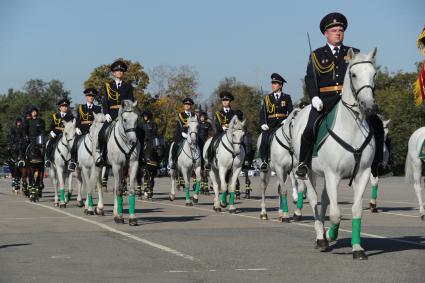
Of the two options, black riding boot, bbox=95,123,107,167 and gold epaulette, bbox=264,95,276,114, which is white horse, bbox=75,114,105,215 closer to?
black riding boot, bbox=95,123,107,167

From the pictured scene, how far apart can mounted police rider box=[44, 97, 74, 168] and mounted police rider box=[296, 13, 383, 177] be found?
1511 cm

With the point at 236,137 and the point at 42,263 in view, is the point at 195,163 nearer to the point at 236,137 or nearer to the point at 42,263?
the point at 236,137

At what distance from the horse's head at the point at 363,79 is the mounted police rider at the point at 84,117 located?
536 inches

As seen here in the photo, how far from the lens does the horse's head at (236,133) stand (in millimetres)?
23562

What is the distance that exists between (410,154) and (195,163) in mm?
9179

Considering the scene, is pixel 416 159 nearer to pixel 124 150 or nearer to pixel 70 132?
pixel 124 150

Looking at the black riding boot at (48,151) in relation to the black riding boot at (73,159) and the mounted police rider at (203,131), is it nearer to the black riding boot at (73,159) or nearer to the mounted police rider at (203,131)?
the black riding boot at (73,159)

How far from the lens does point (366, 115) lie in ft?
42.2

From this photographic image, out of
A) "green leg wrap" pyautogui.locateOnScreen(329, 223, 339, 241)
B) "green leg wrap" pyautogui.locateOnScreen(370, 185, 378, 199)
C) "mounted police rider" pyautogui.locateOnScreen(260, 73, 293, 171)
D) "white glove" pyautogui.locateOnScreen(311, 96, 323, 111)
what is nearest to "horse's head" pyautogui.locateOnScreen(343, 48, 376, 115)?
"white glove" pyautogui.locateOnScreen(311, 96, 323, 111)

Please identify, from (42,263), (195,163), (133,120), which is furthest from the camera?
(195,163)

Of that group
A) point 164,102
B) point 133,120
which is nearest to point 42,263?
point 133,120

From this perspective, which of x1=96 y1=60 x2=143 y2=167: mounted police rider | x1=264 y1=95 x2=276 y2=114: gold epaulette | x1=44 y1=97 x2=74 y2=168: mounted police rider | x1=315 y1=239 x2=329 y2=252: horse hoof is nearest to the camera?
x1=315 y1=239 x2=329 y2=252: horse hoof

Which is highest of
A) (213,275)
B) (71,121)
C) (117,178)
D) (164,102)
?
(164,102)

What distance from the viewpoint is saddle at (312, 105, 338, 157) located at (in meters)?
13.3
